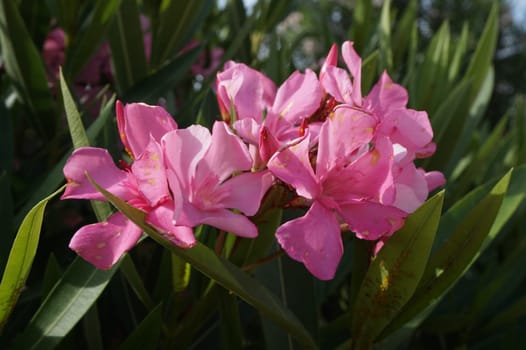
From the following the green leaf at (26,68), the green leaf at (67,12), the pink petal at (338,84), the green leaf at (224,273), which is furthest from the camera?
the green leaf at (67,12)

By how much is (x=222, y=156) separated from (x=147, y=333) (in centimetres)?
21

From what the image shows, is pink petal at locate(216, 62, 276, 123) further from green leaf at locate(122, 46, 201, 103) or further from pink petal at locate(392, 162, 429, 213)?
green leaf at locate(122, 46, 201, 103)

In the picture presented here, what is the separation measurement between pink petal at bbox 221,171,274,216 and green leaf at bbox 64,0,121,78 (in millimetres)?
481

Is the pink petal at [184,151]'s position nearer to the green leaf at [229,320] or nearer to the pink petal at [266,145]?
the pink petal at [266,145]

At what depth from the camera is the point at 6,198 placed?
2.30ft

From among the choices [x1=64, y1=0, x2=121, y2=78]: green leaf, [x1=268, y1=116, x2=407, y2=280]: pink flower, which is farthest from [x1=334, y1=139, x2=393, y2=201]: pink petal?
[x1=64, y1=0, x2=121, y2=78]: green leaf

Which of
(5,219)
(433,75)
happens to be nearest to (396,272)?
(5,219)

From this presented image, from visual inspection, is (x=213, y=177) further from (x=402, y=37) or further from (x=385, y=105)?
(x=402, y=37)

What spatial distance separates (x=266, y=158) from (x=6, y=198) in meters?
0.33

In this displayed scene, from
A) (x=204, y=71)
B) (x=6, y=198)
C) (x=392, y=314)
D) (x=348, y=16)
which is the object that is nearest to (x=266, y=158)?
(x=392, y=314)

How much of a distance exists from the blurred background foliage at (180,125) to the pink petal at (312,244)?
0.14 m

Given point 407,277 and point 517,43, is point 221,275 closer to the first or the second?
point 407,277

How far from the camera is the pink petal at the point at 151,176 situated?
0.46 metres

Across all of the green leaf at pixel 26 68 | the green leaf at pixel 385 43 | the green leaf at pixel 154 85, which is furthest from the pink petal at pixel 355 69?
the green leaf at pixel 385 43
